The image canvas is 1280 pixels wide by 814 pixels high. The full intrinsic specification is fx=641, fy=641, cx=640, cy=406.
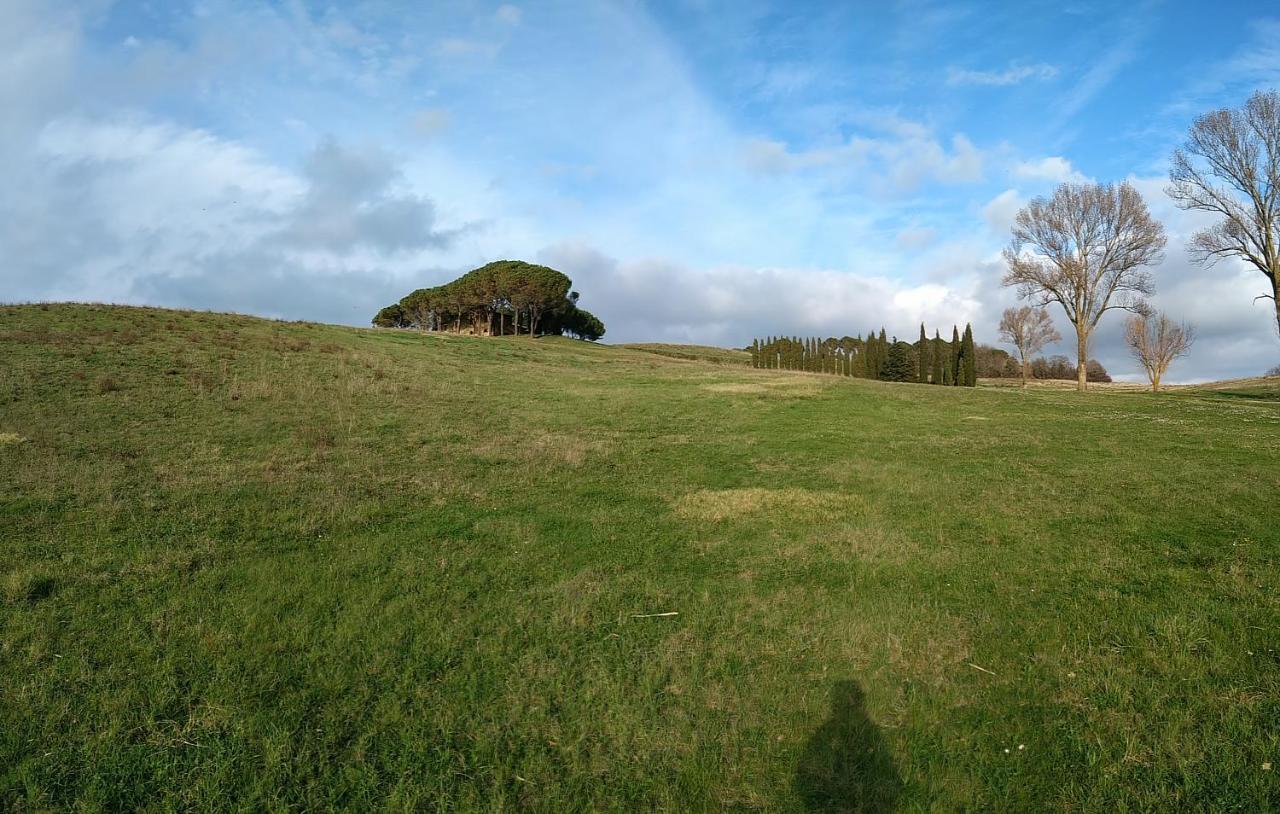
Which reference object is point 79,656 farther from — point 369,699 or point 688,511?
point 688,511

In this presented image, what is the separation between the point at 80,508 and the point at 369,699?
307 inches

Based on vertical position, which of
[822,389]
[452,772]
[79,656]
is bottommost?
[452,772]

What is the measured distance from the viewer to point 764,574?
908cm

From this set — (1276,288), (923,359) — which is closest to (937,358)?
(923,359)

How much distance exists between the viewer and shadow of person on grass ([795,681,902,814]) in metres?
4.98

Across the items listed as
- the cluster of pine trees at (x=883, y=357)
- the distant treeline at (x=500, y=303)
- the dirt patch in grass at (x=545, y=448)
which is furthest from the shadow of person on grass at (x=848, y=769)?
the distant treeline at (x=500, y=303)

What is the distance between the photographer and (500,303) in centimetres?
Answer: 8962

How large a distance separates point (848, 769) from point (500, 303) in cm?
8871

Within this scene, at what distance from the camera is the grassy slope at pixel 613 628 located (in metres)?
5.15

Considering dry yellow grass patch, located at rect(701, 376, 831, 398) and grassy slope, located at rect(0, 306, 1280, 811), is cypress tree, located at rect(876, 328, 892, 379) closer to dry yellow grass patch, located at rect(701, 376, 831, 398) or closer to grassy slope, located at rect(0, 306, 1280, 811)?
dry yellow grass patch, located at rect(701, 376, 831, 398)

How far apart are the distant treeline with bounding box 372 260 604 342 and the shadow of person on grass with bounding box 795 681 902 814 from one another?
79849 mm

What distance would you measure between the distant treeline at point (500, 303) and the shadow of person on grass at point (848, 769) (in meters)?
79.8

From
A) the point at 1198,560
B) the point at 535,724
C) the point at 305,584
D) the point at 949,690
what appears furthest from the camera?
the point at 1198,560

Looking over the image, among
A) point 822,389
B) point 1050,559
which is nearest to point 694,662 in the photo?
point 1050,559
